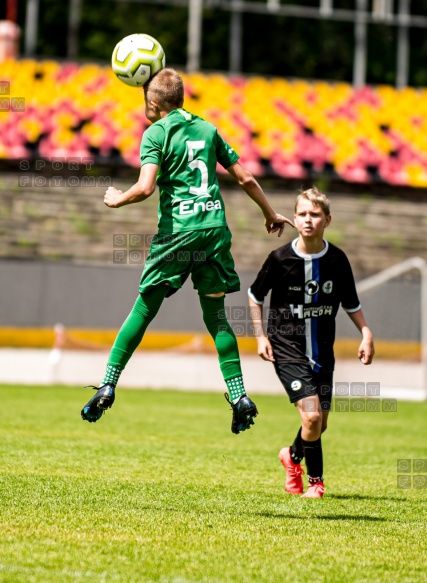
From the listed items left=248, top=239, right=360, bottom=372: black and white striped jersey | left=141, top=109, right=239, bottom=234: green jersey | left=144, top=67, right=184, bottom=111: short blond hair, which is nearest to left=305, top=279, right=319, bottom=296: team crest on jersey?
left=248, top=239, right=360, bottom=372: black and white striped jersey

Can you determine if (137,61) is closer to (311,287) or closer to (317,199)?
(317,199)

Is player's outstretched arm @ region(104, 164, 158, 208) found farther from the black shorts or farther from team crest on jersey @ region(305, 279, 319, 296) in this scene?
the black shorts

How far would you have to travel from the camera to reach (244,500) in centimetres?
586

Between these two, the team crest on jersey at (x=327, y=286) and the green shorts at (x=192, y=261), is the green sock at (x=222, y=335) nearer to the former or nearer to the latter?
the green shorts at (x=192, y=261)

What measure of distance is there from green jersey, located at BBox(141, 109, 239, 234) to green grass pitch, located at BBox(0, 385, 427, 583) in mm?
1570

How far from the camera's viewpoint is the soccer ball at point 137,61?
19.3 feet

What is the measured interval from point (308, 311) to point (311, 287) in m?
0.15

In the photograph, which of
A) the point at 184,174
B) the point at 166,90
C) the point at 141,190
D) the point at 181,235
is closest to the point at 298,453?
the point at 181,235

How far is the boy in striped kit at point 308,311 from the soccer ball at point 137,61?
1.18 meters

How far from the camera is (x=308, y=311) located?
6.20 meters

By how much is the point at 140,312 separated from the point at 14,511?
130 centimetres

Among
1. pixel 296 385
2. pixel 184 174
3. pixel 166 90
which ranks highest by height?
pixel 166 90

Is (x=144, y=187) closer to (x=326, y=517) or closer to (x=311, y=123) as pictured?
(x=326, y=517)

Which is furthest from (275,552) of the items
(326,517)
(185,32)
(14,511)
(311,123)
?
(185,32)
